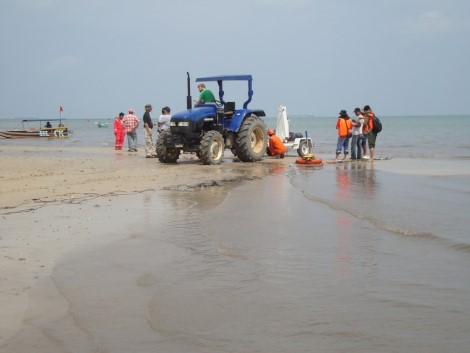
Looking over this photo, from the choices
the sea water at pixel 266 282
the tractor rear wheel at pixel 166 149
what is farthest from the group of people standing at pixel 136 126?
the sea water at pixel 266 282

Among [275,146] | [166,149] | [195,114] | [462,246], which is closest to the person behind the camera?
[462,246]

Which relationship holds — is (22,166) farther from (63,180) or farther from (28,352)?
(28,352)

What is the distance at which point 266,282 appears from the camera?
4.40 m

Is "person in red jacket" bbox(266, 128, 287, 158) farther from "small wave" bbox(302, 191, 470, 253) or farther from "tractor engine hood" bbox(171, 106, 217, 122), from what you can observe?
"small wave" bbox(302, 191, 470, 253)

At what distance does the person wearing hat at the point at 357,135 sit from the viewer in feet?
52.6

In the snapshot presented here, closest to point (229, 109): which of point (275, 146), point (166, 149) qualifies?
point (166, 149)

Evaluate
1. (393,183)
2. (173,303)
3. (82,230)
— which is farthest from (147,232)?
(393,183)

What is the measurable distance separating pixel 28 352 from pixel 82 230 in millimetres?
3289

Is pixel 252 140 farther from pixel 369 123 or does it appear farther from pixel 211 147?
pixel 369 123

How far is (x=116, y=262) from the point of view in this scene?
4.98 metres

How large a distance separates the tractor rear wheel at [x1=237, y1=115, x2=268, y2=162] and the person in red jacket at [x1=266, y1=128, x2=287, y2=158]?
42.3 inches

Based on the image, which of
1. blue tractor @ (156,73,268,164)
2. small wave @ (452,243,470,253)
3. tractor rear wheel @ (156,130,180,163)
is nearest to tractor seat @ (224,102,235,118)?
blue tractor @ (156,73,268,164)

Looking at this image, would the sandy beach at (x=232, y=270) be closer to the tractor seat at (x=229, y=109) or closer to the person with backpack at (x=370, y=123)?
the tractor seat at (x=229, y=109)

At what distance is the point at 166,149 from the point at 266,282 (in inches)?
432
